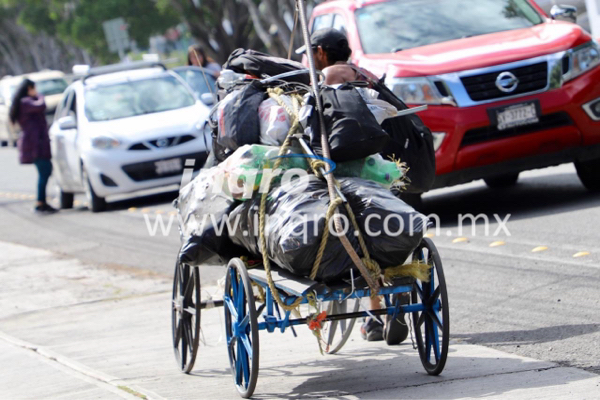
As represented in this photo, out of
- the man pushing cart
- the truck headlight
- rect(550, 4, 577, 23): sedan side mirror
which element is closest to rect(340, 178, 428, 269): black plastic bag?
the man pushing cart

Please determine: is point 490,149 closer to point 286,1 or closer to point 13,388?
point 13,388

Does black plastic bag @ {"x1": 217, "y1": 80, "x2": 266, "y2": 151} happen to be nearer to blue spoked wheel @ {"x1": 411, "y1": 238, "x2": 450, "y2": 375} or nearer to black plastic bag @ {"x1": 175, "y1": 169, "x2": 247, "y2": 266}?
black plastic bag @ {"x1": 175, "y1": 169, "x2": 247, "y2": 266}

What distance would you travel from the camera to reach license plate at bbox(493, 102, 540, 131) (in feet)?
30.1

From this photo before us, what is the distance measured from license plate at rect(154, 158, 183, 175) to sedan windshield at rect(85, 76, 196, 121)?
3.64ft

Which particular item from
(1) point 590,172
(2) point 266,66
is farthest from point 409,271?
(1) point 590,172

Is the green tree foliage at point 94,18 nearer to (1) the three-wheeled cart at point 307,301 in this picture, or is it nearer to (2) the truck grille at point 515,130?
(2) the truck grille at point 515,130

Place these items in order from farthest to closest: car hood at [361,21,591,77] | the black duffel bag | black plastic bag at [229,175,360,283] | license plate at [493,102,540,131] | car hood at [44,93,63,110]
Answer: car hood at [44,93,63,110], car hood at [361,21,591,77], license plate at [493,102,540,131], the black duffel bag, black plastic bag at [229,175,360,283]

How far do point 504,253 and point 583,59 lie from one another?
2.27 metres

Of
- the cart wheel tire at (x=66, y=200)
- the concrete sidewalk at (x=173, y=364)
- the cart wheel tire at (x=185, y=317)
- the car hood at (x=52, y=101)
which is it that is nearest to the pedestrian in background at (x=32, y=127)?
the cart wheel tire at (x=66, y=200)

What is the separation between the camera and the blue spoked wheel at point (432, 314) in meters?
5.20

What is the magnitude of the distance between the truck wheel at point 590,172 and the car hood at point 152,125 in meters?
5.74

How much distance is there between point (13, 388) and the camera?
19.7 ft

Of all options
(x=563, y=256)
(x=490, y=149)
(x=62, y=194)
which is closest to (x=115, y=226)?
(x=62, y=194)

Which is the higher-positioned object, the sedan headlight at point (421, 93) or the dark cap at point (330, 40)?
the dark cap at point (330, 40)
